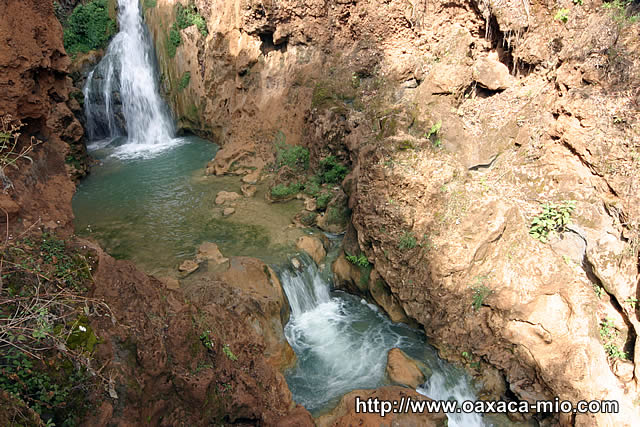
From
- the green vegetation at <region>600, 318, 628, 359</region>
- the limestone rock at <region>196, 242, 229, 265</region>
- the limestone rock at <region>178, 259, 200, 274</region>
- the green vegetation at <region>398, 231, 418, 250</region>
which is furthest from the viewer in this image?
the limestone rock at <region>196, 242, 229, 265</region>

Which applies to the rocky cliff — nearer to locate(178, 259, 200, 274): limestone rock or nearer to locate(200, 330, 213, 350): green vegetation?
locate(178, 259, 200, 274): limestone rock

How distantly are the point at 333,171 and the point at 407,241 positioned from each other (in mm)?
4794

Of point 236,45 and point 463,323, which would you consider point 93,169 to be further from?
point 463,323

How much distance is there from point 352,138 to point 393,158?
11.4 feet

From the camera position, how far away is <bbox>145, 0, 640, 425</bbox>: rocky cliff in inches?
282

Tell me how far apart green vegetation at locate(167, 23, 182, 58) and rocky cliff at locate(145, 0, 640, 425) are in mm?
9320

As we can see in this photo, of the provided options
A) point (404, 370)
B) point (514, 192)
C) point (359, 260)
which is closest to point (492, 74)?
point (514, 192)

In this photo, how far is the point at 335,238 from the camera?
35.6ft

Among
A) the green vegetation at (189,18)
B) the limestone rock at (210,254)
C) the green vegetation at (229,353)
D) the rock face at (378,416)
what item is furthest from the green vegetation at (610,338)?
the green vegetation at (189,18)

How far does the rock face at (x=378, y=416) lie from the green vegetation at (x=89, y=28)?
18727mm

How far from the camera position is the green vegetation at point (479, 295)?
7812mm

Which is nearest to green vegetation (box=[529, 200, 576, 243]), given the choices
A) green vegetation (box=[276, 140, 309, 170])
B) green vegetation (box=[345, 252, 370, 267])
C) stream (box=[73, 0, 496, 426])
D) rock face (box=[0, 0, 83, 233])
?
stream (box=[73, 0, 496, 426])

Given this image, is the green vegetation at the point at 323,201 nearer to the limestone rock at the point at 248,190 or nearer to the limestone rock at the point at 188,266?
the limestone rock at the point at 248,190

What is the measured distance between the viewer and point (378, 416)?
20.6 ft
